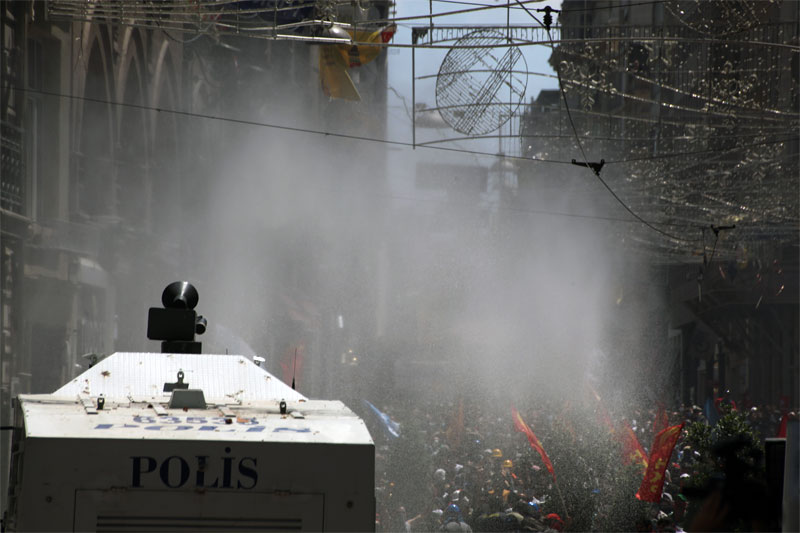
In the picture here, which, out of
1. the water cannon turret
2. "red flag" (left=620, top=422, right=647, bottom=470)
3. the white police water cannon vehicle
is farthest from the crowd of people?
the white police water cannon vehicle

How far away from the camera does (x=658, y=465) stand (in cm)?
1139

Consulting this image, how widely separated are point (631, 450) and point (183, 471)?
32.0ft

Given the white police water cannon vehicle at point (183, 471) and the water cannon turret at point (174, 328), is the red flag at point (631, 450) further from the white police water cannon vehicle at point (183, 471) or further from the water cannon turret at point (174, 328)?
the white police water cannon vehicle at point (183, 471)

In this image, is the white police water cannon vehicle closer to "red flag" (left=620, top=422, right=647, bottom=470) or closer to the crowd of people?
the crowd of people

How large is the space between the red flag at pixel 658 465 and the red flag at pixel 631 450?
1.29 metres

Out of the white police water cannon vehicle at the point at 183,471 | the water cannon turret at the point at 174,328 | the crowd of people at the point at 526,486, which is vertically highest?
the water cannon turret at the point at 174,328

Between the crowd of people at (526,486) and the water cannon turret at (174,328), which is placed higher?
the water cannon turret at (174,328)

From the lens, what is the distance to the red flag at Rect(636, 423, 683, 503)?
37.0 feet

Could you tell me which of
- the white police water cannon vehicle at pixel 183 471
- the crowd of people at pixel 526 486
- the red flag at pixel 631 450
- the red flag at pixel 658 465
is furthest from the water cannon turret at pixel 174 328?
the red flag at pixel 631 450

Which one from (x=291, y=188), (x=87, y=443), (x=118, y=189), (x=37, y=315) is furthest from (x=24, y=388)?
(x=291, y=188)

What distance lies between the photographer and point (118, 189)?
18500 mm

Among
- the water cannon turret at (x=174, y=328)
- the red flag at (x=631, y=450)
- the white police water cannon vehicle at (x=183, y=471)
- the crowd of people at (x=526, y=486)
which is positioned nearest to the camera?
the white police water cannon vehicle at (x=183, y=471)

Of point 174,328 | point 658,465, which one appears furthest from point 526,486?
point 174,328

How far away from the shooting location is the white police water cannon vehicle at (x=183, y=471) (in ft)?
16.2
